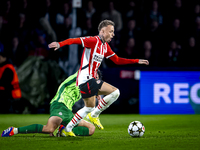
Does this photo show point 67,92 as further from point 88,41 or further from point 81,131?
point 88,41

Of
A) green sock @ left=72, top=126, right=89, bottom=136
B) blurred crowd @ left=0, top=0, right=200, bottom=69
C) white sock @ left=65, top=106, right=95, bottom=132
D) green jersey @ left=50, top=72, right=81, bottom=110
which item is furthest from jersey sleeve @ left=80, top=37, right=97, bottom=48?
blurred crowd @ left=0, top=0, right=200, bottom=69

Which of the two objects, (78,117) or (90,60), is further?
(90,60)

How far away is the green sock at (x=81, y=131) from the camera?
5.63 m

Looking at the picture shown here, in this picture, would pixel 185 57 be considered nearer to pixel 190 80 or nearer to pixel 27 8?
pixel 190 80

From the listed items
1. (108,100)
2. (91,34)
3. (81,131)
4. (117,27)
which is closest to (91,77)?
(108,100)

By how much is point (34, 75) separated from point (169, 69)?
4177mm

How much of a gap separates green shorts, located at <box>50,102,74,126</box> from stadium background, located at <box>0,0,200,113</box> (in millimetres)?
4805

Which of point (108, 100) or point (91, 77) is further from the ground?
point (91, 77)

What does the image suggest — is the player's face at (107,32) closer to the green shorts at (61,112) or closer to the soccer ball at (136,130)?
the green shorts at (61,112)

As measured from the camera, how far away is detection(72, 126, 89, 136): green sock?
5629 mm

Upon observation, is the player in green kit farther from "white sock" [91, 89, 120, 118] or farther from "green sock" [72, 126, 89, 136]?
"white sock" [91, 89, 120, 118]

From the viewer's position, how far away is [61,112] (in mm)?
5441

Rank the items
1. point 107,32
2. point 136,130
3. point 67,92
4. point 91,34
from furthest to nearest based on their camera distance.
A: point 91,34 < point 67,92 < point 107,32 < point 136,130

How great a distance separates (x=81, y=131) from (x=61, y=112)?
0.49 meters
